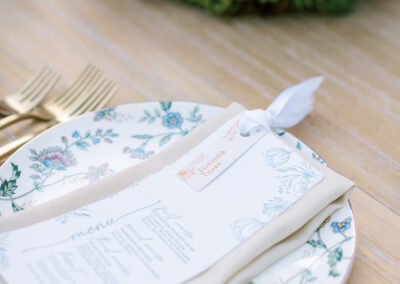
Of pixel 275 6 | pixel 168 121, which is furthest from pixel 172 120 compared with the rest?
pixel 275 6

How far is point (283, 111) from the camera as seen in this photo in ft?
1.84

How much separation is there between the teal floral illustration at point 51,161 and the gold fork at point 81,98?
4.0 inches

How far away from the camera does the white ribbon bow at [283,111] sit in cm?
52

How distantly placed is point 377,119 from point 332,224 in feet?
1.02

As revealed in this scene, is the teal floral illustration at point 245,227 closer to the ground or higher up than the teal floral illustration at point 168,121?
closer to the ground

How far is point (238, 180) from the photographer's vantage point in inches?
18.6

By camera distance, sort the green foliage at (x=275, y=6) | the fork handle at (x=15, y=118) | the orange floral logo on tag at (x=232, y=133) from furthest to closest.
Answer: the green foliage at (x=275, y=6), the fork handle at (x=15, y=118), the orange floral logo on tag at (x=232, y=133)

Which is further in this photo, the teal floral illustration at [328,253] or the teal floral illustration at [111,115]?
the teal floral illustration at [111,115]

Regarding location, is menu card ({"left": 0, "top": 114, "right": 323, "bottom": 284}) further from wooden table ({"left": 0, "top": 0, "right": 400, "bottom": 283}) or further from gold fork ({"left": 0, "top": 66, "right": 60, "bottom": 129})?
gold fork ({"left": 0, "top": 66, "right": 60, "bottom": 129})

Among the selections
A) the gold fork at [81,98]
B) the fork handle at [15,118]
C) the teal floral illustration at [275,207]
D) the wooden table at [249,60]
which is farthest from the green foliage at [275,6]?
the teal floral illustration at [275,207]

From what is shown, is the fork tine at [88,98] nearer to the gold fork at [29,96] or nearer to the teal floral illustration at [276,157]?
the gold fork at [29,96]

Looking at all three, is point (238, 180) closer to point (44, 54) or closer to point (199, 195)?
point (199, 195)

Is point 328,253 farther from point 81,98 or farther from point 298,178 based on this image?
point 81,98

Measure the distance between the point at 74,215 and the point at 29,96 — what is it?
1.04 ft
